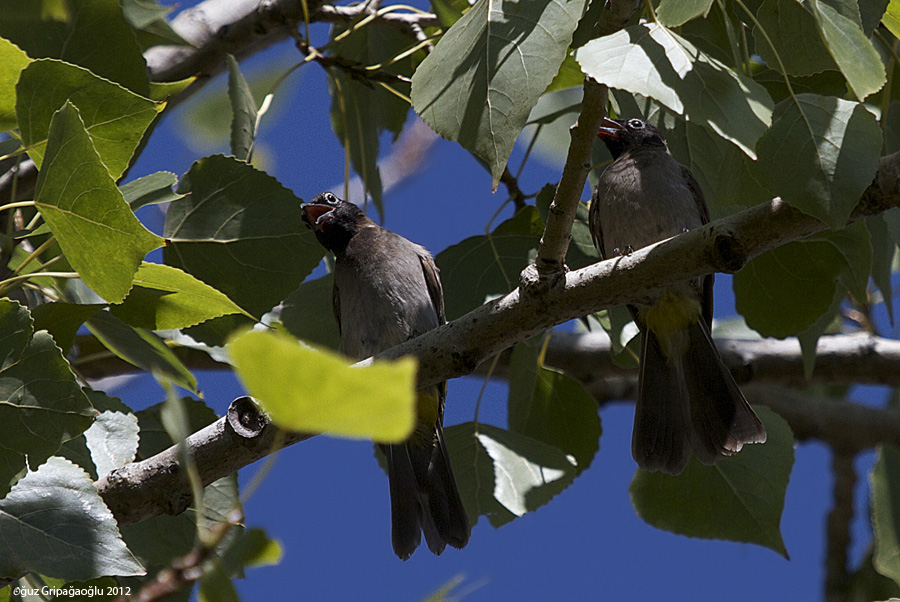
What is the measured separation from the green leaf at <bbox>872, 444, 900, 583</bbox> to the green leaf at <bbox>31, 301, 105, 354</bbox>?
2521 mm

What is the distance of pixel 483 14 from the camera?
2.21 metres

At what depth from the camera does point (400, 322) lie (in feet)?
12.1

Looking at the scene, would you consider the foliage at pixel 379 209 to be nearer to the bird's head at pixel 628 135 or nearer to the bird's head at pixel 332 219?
the bird's head at pixel 332 219

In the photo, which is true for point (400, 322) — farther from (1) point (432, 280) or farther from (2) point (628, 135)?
(2) point (628, 135)

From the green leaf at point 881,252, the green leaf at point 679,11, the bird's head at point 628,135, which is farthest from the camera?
the bird's head at point 628,135

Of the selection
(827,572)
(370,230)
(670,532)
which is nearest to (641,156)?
(370,230)

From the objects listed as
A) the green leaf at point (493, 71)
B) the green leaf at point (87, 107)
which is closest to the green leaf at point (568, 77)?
the green leaf at point (493, 71)

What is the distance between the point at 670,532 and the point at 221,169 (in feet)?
6.58

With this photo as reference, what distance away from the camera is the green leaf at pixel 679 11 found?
1917 mm

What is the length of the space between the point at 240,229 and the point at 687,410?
5.49 feet

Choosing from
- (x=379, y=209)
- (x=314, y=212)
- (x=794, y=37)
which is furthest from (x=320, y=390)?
(x=314, y=212)

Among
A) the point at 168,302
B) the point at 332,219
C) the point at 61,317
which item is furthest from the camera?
the point at 332,219

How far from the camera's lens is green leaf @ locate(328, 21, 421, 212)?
3.73 m

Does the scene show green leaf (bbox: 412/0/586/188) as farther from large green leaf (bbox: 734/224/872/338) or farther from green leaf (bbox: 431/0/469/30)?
Answer: large green leaf (bbox: 734/224/872/338)
